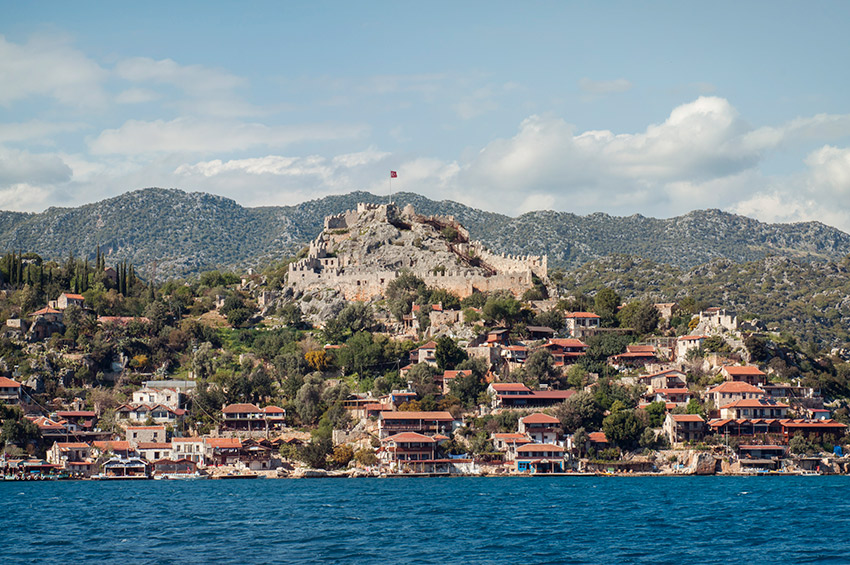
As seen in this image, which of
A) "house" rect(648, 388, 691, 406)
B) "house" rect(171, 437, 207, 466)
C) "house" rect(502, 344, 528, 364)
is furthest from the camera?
"house" rect(502, 344, 528, 364)

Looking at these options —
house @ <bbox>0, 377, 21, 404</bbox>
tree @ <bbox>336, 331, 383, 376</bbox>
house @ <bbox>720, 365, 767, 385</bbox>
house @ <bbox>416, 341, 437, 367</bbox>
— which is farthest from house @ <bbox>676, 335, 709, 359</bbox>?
house @ <bbox>0, 377, 21, 404</bbox>

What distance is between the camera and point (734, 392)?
9081 cm

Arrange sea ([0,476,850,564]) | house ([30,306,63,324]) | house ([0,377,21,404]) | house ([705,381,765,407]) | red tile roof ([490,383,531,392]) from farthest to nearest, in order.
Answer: house ([30,306,63,324]) < house ([0,377,21,404]) < red tile roof ([490,383,531,392]) < house ([705,381,765,407]) < sea ([0,476,850,564])

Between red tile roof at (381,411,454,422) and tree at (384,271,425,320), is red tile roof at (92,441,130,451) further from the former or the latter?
tree at (384,271,425,320)

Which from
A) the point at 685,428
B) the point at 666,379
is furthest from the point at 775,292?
the point at 685,428

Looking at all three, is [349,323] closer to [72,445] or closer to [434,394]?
[434,394]

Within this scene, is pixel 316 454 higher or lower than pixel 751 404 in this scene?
lower

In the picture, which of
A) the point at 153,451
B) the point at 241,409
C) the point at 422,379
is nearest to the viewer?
the point at 153,451

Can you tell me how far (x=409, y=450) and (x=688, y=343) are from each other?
29.6m

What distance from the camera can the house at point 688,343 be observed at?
101 metres

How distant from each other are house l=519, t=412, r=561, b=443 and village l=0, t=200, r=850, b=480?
0.11 m

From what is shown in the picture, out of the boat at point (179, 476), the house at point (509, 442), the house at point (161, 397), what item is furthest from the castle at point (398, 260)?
the boat at point (179, 476)

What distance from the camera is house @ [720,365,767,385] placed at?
93.5 m

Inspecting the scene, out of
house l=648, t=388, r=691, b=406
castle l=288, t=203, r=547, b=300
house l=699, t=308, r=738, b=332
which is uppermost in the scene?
castle l=288, t=203, r=547, b=300
